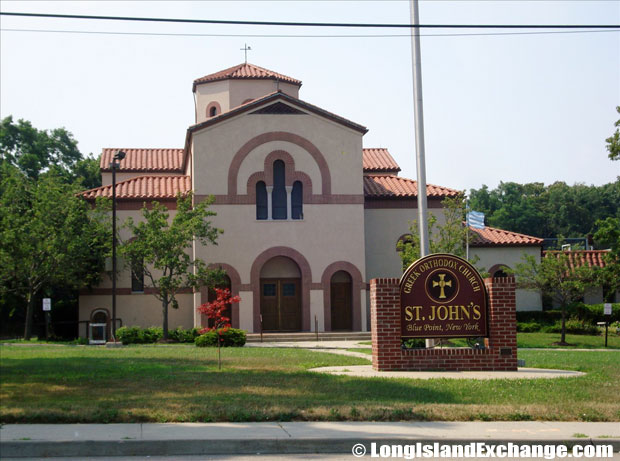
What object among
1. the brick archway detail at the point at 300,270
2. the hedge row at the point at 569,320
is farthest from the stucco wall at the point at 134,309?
the hedge row at the point at 569,320

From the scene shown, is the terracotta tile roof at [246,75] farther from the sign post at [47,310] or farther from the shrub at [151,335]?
the shrub at [151,335]

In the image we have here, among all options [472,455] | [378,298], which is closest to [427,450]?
[472,455]

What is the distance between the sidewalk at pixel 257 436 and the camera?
9750mm

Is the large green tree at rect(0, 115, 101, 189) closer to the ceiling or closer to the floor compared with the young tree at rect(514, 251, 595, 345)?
closer to the ceiling

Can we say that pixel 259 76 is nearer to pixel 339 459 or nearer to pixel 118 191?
pixel 118 191

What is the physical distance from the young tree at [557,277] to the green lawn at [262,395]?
60.6 ft

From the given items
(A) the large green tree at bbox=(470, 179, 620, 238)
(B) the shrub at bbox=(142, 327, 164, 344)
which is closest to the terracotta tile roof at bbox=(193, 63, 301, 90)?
(B) the shrub at bbox=(142, 327, 164, 344)

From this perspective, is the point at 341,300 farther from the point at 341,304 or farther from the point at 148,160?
the point at 148,160

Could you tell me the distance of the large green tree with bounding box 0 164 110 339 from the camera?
116 ft

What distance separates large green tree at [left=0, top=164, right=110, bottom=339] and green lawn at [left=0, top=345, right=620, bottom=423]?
16.4 m

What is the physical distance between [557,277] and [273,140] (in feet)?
51.9

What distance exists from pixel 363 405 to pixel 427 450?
2603mm

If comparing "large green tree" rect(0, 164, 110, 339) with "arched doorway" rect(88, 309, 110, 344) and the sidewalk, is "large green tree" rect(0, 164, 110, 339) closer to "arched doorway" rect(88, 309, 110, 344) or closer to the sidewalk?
"arched doorway" rect(88, 309, 110, 344)

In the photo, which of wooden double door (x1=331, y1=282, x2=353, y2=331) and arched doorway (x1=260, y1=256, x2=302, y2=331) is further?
wooden double door (x1=331, y1=282, x2=353, y2=331)
